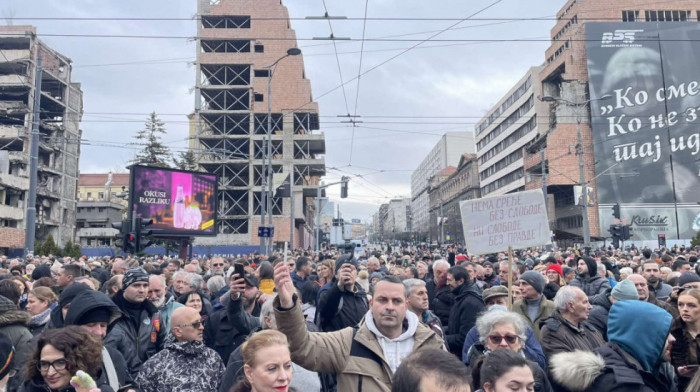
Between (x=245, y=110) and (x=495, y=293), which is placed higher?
(x=245, y=110)

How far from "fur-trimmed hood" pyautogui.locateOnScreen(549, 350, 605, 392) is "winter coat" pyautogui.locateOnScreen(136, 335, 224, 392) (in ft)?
7.65

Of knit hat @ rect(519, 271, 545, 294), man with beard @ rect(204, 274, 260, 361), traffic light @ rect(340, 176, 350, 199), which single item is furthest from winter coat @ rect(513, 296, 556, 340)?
traffic light @ rect(340, 176, 350, 199)

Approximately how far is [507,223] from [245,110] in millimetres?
51783

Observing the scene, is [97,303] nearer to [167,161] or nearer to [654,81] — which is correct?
[167,161]

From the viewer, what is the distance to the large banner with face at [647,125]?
53.7 meters

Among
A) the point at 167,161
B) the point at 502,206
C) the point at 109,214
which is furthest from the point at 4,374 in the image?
the point at 109,214

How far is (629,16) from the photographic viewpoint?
2280 inches

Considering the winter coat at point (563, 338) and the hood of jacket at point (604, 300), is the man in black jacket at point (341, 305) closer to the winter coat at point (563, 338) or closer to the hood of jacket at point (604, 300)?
the winter coat at point (563, 338)

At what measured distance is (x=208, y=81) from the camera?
57531 millimetres

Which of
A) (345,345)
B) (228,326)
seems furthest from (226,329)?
(345,345)

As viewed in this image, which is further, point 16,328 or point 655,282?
point 655,282

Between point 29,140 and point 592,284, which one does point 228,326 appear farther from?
point 29,140

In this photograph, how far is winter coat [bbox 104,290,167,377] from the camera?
4.49 m

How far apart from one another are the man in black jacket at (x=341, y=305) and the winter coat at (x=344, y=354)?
1.87m
